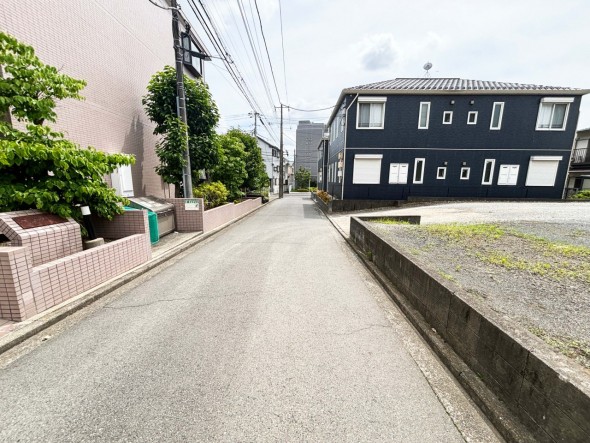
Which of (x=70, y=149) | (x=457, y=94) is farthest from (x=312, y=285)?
(x=457, y=94)

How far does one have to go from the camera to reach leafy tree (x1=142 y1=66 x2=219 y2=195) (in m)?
8.56


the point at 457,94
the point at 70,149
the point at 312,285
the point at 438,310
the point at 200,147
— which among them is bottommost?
the point at 312,285

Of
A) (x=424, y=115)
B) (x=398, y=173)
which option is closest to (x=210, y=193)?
(x=398, y=173)

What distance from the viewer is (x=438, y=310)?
120 inches

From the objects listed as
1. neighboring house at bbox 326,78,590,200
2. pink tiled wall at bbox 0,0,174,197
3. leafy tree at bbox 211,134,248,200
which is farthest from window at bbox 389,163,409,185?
pink tiled wall at bbox 0,0,174,197

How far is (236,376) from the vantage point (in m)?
2.42

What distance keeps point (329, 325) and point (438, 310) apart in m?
1.32

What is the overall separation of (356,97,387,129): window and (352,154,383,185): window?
184 cm

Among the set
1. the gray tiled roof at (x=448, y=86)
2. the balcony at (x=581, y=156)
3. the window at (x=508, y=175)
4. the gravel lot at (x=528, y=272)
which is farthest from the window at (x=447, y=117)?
the balcony at (x=581, y=156)

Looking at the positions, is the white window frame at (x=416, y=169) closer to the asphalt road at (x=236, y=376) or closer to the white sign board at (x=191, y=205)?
the white sign board at (x=191, y=205)

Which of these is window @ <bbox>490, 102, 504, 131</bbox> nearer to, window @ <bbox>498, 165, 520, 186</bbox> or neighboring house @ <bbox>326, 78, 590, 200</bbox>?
neighboring house @ <bbox>326, 78, 590, 200</bbox>

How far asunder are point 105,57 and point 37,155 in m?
6.29

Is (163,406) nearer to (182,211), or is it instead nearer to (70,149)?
(70,149)

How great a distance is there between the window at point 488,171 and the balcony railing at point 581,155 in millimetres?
13142
